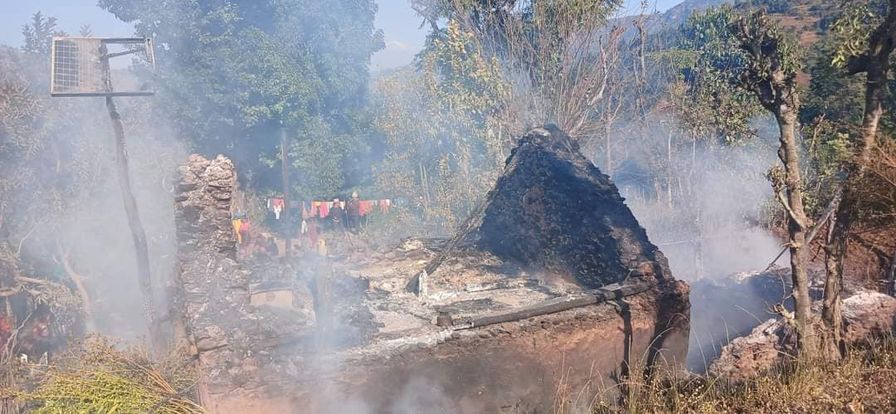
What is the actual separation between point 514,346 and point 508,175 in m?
4.92

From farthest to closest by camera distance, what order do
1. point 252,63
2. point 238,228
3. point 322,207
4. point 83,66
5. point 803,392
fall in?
1. point 322,207
2. point 252,63
3. point 238,228
4. point 83,66
5. point 803,392

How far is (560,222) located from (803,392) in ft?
17.3

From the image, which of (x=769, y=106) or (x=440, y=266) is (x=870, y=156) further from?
(x=440, y=266)

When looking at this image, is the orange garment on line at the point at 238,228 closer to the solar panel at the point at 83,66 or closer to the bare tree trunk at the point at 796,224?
the solar panel at the point at 83,66

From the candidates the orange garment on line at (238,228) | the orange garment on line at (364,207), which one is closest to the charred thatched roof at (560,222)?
the orange garment on line at (238,228)

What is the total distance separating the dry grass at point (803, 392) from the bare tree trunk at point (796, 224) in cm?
27

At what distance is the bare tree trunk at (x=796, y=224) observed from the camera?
16.3ft

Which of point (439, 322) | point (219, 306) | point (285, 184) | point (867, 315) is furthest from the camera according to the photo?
point (285, 184)

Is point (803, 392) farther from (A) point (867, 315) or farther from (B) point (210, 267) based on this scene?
(B) point (210, 267)

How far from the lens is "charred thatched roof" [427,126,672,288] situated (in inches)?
324

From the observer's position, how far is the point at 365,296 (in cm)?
865

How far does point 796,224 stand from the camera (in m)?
5.04

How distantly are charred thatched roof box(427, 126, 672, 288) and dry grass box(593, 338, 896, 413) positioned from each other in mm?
2296

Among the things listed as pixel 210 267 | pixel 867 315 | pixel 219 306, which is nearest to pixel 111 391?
pixel 219 306
